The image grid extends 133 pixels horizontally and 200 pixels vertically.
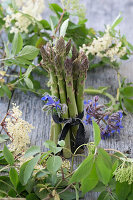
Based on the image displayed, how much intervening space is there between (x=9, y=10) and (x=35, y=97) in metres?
0.38

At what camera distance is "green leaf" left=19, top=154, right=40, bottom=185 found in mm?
808

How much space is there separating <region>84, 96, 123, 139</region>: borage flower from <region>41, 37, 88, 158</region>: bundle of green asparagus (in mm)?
76

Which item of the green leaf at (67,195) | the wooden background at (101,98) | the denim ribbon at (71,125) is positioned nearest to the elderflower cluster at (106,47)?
the wooden background at (101,98)

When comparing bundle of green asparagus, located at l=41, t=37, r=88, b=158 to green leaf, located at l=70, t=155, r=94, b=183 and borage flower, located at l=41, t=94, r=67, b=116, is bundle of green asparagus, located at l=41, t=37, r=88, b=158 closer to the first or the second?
borage flower, located at l=41, t=94, r=67, b=116

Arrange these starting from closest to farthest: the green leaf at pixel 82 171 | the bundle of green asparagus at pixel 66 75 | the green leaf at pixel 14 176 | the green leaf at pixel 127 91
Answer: the green leaf at pixel 82 171 < the green leaf at pixel 14 176 < the bundle of green asparagus at pixel 66 75 < the green leaf at pixel 127 91

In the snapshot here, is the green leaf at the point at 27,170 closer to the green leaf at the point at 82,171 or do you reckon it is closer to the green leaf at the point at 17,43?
the green leaf at the point at 82,171

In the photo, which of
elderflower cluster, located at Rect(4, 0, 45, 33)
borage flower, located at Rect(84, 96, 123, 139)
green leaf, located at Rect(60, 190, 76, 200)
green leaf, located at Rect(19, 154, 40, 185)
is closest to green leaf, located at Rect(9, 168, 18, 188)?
green leaf, located at Rect(19, 154, 40, 185)

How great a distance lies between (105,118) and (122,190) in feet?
1.40

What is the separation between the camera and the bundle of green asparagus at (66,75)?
102 centimetres

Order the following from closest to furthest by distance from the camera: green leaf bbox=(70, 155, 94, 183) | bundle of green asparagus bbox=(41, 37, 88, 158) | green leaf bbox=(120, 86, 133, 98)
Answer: green leaf bbox=(70, 155, 94, 183), bundle of green asparagus bbox=(41, 37, 88, 158), green leaf bbox=(120, 86, 133, 98)

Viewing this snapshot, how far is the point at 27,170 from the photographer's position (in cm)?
81

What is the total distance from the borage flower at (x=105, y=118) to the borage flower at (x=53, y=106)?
151mm

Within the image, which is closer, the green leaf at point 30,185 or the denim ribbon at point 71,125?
the green leaf at point 30,185

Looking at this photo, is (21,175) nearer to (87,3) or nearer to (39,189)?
(39,189)
